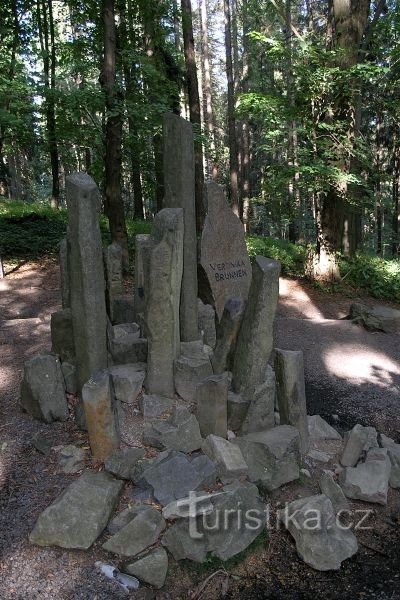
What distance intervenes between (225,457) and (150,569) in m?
1.06

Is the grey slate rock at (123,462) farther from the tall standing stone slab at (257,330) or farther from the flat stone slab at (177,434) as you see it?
the tall standing stone slab at (257,330)

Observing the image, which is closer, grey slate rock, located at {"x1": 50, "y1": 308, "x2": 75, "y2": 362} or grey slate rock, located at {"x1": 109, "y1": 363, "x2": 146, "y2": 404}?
grey slate rock, located at {"x1": 109, "y1": 363, "x2": 146, "y2": 404}

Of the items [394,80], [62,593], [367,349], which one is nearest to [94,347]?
[62,593]

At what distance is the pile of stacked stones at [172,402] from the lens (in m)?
3.10

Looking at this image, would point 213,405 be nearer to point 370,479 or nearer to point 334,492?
point 334,492

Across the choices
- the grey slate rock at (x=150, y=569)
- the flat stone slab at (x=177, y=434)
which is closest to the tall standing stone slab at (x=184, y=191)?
the flat stone slab at (x=177, y=434)

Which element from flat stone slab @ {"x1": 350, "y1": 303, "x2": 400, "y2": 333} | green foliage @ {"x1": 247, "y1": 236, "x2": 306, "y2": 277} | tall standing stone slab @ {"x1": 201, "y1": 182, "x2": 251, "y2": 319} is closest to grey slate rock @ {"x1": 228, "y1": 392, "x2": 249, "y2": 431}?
tall standing stone slab @ {"x1": 201, "y1": 182, "x2": 251, "y2": 319}

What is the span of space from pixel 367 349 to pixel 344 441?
10.8 ft

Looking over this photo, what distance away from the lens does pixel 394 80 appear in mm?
9781

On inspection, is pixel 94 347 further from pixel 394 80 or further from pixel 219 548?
pixel 394 80

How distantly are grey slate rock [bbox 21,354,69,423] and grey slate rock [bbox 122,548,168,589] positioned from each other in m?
1.68

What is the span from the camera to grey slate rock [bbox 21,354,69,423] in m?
4.11

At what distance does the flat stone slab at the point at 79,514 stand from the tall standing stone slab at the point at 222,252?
10.5ft

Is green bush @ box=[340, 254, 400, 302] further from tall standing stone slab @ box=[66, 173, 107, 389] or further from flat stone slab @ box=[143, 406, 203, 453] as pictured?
tall standing stone slab @ box=[66, 173, 107, 389]
